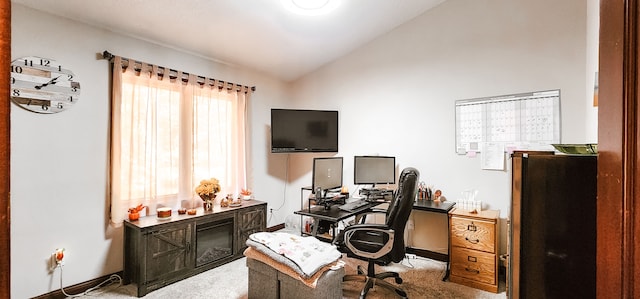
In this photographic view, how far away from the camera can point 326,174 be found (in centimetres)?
339

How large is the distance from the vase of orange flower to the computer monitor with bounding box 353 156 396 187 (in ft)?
5.58

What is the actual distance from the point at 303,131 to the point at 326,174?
0.87 m

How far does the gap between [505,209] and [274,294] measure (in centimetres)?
244

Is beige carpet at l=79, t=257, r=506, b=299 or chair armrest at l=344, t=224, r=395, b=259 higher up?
chair armrest at l=344, t=224, r=395, b=259

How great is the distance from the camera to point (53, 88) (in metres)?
2.35

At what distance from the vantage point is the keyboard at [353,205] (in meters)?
2.98

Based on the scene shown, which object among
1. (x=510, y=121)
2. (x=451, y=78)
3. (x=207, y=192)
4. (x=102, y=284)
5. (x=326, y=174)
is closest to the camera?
(x=102, y=284)

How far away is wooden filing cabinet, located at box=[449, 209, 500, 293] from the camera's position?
2.60 metres

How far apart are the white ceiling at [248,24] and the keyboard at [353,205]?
2071mm

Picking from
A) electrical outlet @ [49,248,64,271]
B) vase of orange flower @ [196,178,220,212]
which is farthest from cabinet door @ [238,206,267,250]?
electrical outlet @ [49,248,64,271]

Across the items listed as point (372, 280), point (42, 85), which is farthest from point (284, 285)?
point (42, 85)

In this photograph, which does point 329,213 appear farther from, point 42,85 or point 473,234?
point 42,85

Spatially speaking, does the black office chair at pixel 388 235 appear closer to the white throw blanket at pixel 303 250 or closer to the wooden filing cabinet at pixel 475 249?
the white throw blanket at pixel 303 250

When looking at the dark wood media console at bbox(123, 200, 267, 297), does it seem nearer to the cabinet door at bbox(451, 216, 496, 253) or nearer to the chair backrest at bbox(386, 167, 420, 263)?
the chair backrest at bbox(386, 167, 420, 263)
